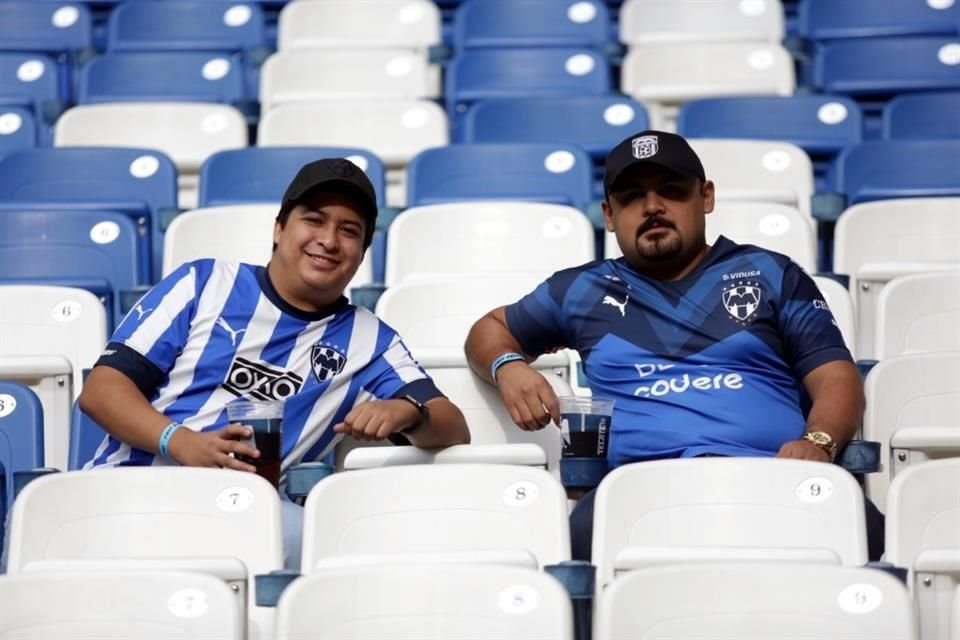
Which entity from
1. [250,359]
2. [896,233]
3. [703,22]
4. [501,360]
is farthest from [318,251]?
[703,22]

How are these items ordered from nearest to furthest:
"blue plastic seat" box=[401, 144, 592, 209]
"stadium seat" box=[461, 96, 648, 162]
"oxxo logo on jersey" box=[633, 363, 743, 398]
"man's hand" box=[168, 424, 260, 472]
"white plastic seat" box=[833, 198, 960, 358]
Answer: "man's hand" box=[168, 424, 260, 472] < "oxxo logo on jersey" box=[633, 363, 743, 398] < "white plastic seat" box=[833, 198, 960, 358] < "blue plastic seat" box=[401, 144, 592, 209] < "stadium seat" box=[461, 96, 648, 162]

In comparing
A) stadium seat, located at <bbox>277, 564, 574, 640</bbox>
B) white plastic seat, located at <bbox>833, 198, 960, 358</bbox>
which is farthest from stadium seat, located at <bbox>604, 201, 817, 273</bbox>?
stadium seat, located at <bbox>277, 564, 574, 640</bbox>

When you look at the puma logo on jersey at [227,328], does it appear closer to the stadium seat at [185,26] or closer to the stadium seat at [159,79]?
the stadium seat at [159,79]

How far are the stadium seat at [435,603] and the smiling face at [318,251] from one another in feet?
4.19

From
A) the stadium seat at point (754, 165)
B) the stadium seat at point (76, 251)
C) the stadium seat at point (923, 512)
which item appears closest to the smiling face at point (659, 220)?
the stadium seat at point (923, 512)

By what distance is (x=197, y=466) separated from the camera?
3.47m

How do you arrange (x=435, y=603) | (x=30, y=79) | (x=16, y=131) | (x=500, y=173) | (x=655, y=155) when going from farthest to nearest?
1. (x=30, y=79)
2. (x=16, y=131)
3. (x=500, y=173)
4. (x=655, y=155)
5. (x=435, y=603)

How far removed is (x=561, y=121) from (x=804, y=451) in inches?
94.3

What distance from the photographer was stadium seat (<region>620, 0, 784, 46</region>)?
651 centimetres

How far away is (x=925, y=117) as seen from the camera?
19.1 feet

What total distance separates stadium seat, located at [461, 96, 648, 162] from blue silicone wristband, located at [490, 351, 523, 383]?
71.5 inches

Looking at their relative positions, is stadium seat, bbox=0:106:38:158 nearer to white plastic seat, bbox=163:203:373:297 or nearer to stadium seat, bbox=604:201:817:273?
white plastic seat, bbox=163:203:373:297

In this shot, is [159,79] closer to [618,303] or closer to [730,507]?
[618,303]

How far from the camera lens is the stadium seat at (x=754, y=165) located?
17.2ft
